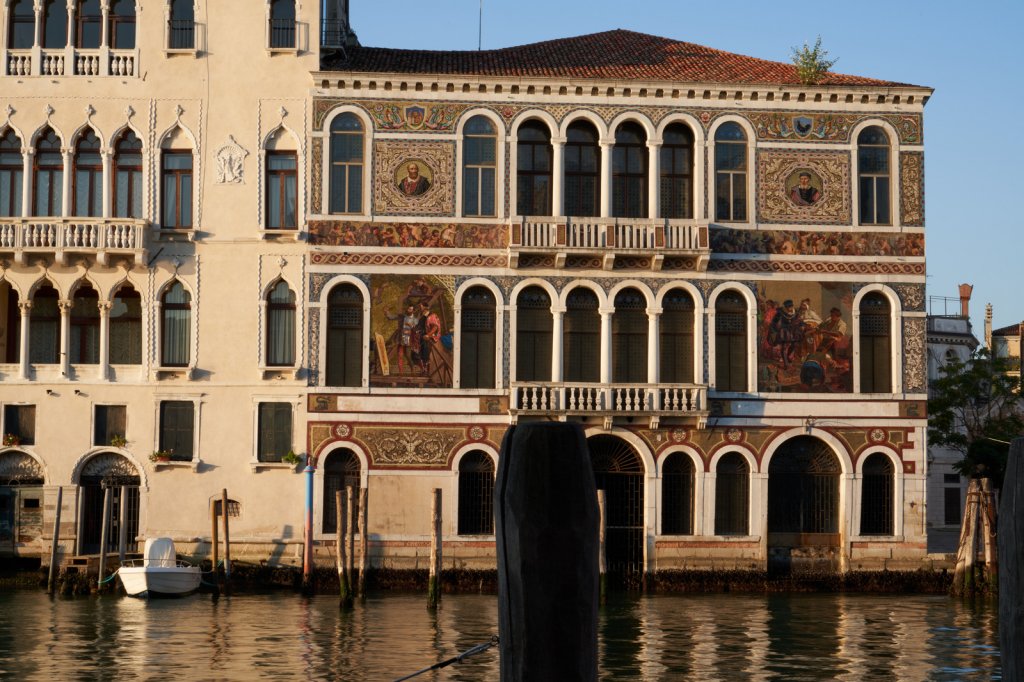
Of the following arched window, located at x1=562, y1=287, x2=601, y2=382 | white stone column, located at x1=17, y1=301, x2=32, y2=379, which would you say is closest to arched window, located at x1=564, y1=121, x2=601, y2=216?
arched window, located at x1=562, y1=287, x2=601, y2=382

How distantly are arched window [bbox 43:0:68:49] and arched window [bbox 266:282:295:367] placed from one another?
244 inches

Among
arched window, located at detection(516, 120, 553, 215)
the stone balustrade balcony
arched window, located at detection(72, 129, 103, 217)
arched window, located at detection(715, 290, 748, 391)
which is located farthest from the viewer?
arched window, located at detection(516, 120, 553, 215)

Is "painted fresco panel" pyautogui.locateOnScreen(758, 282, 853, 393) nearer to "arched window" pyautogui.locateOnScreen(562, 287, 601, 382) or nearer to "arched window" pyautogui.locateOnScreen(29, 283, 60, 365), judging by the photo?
"arched window" pyautogui.locateOnScreen(562, 287, 601, 382)

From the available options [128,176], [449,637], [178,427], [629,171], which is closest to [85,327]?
[178,427]

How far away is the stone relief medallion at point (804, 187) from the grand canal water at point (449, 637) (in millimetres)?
7040

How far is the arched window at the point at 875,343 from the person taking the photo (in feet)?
92.1

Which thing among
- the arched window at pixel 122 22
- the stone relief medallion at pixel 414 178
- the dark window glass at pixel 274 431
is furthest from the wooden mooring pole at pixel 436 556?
the arched window at pixel 122 22

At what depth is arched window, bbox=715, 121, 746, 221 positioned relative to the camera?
92.1 ft

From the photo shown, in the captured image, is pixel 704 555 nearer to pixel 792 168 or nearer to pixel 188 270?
pixel 792 168

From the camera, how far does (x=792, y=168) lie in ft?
92.4

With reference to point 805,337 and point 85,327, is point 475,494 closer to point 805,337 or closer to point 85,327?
point 805,337

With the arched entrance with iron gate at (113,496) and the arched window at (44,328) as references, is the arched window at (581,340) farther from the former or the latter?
the arched window at (44,328)

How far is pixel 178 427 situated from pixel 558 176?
8.39 metres

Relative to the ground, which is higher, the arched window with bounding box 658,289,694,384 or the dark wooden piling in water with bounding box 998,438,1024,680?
the arched window with bounding box 658,289,694,384
